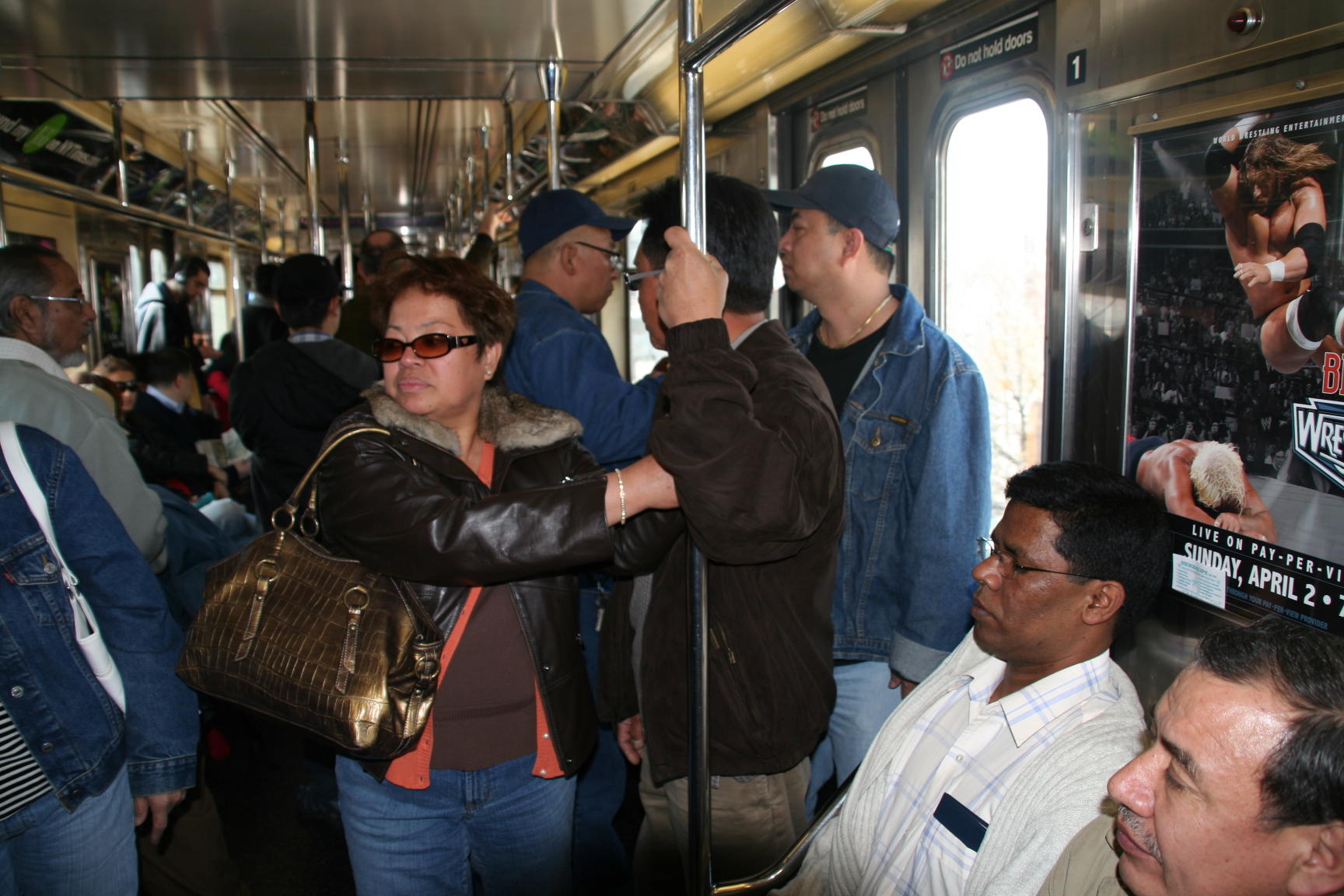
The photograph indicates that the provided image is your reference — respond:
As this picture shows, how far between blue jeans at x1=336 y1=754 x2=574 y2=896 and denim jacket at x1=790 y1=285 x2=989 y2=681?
3.07 ft

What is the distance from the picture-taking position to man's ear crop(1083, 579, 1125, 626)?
65.6 inches

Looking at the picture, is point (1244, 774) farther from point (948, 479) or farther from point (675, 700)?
point (948, 479)

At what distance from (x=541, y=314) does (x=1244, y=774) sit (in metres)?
1.86

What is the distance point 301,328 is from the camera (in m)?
3.50

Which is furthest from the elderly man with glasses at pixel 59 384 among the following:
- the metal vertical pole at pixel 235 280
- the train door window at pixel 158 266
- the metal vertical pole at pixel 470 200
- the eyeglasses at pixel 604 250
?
the metal vertical pole at pixel 470 200

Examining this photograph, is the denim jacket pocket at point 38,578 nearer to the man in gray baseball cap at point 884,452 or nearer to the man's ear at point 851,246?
the man in gray baseball cap at point 884,452

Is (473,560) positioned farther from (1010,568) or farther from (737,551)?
(1010,568)

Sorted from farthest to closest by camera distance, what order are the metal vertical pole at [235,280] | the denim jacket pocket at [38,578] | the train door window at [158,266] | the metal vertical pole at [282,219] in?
the metal vertical pole at [282,219]
the metal vertical pole at [235,280]
the train door window at [158,266]
the denim jacket pocket at [38,578]

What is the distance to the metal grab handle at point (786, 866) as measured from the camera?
182cm

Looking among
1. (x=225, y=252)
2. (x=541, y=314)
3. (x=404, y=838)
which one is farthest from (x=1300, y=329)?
(x=225, y=252)

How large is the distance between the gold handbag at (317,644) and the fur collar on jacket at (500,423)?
0.10 m

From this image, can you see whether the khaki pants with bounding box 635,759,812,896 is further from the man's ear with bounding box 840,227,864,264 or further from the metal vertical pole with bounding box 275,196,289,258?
the metal vertical pole with bounding box 275,196,289,258

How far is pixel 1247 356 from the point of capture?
1.82 metres

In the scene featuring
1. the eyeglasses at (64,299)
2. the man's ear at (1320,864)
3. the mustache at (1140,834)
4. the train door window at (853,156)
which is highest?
the train door window at (853,156)
